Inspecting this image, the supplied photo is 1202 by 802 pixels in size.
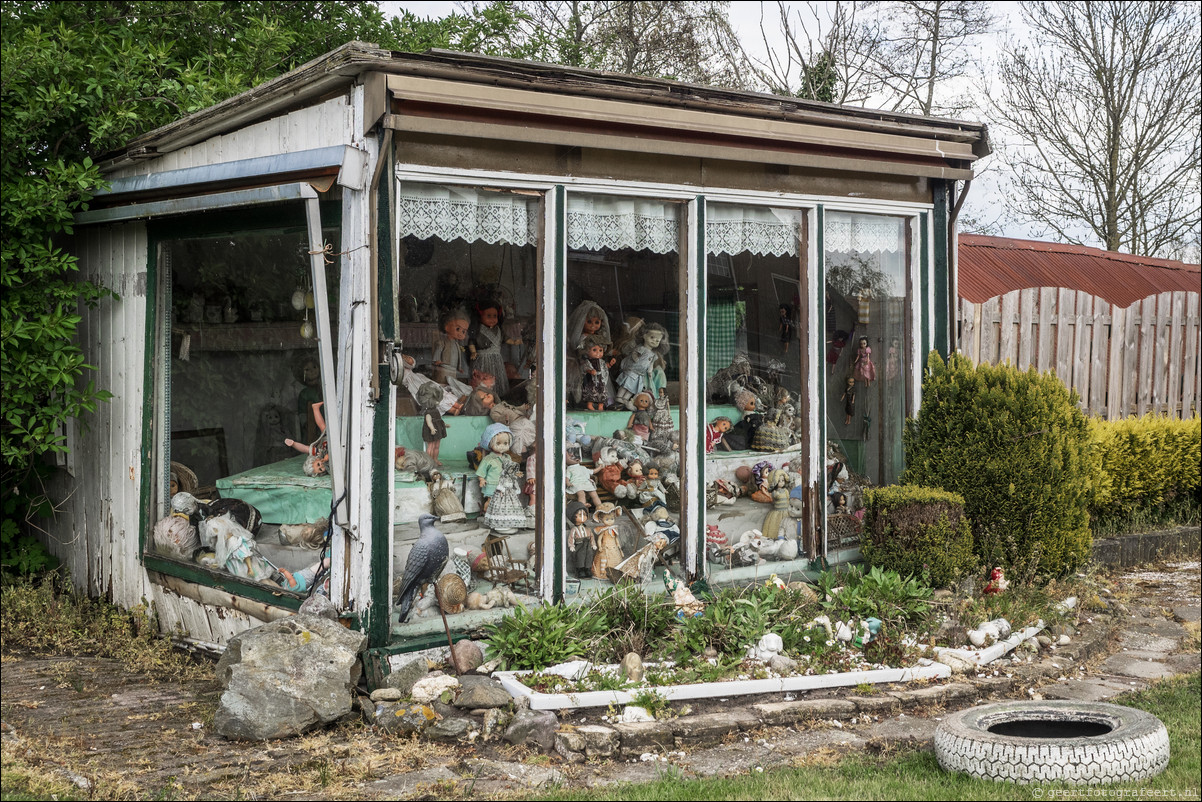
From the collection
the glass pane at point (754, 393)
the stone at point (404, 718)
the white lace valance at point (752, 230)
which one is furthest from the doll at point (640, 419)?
the stone at point (404, 718)

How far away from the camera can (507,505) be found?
6500mm

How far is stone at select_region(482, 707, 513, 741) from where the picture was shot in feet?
17.3

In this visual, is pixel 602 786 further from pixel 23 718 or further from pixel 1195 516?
pixel 1195 516

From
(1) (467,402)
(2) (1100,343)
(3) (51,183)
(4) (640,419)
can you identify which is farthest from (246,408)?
Answer: (2) (1100,343)

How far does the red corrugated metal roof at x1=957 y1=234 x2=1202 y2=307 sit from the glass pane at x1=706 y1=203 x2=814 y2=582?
3118mm

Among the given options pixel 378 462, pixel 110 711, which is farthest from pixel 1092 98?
pixel 110 711

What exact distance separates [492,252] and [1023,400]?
399 cm

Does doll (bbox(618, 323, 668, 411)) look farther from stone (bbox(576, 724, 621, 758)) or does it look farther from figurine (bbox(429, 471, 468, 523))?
stone (bbox(576, 724, 621, 758))

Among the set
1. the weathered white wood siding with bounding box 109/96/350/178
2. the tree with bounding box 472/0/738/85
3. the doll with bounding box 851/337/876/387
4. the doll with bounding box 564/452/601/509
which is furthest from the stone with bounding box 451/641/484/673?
the tree with bounding box 472/0/738/85

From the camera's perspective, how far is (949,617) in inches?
271

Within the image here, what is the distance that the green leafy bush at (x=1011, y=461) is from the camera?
305 inches

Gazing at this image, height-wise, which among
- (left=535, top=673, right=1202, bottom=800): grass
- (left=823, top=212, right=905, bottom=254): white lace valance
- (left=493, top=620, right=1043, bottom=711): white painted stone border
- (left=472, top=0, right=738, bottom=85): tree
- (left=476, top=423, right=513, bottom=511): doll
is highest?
(left=472, top=0, right=738, bottom=85): tree

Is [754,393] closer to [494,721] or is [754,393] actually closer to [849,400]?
[849,400]

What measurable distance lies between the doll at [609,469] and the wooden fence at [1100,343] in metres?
4.28
